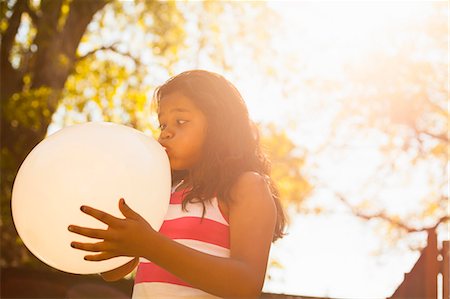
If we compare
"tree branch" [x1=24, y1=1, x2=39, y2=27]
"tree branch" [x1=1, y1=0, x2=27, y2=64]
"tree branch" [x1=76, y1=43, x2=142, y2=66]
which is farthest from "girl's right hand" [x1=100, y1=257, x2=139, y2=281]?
"tree branch" [x1=76, y1=43, x2=142, y2=66]

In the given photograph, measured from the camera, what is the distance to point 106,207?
6.53ft

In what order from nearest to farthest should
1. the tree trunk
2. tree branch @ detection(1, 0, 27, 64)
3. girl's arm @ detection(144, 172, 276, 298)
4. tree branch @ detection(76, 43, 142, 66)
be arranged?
girl's arm @ detection(144, 172, 276, 298), the tree trunk, tree branch @ detection(1, 0, 27, 64), tree branch @ detection(76, 43, 142, 66)

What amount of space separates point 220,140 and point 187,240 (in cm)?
36

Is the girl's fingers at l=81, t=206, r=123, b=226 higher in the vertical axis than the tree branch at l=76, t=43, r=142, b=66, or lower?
lower

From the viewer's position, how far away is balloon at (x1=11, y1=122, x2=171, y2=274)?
2039mm

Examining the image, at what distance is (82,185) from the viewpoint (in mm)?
2047

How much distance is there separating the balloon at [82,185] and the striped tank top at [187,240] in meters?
0.14

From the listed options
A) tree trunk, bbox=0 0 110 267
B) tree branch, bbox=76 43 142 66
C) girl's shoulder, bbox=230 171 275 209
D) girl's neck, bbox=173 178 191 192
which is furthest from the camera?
tree branch, bbox=76 43 142 66

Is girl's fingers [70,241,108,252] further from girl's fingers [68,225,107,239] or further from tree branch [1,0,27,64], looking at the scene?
tree branch [1,0,27,64]

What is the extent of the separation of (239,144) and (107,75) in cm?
1178

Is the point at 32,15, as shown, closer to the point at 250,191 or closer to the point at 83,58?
the point at 83,58

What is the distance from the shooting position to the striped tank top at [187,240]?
228 centimetres

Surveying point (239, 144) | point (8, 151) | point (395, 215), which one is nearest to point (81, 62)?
point (8, 151)

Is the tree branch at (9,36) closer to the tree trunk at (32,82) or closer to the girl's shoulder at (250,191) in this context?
Result: the tree trunk at (32,82)
